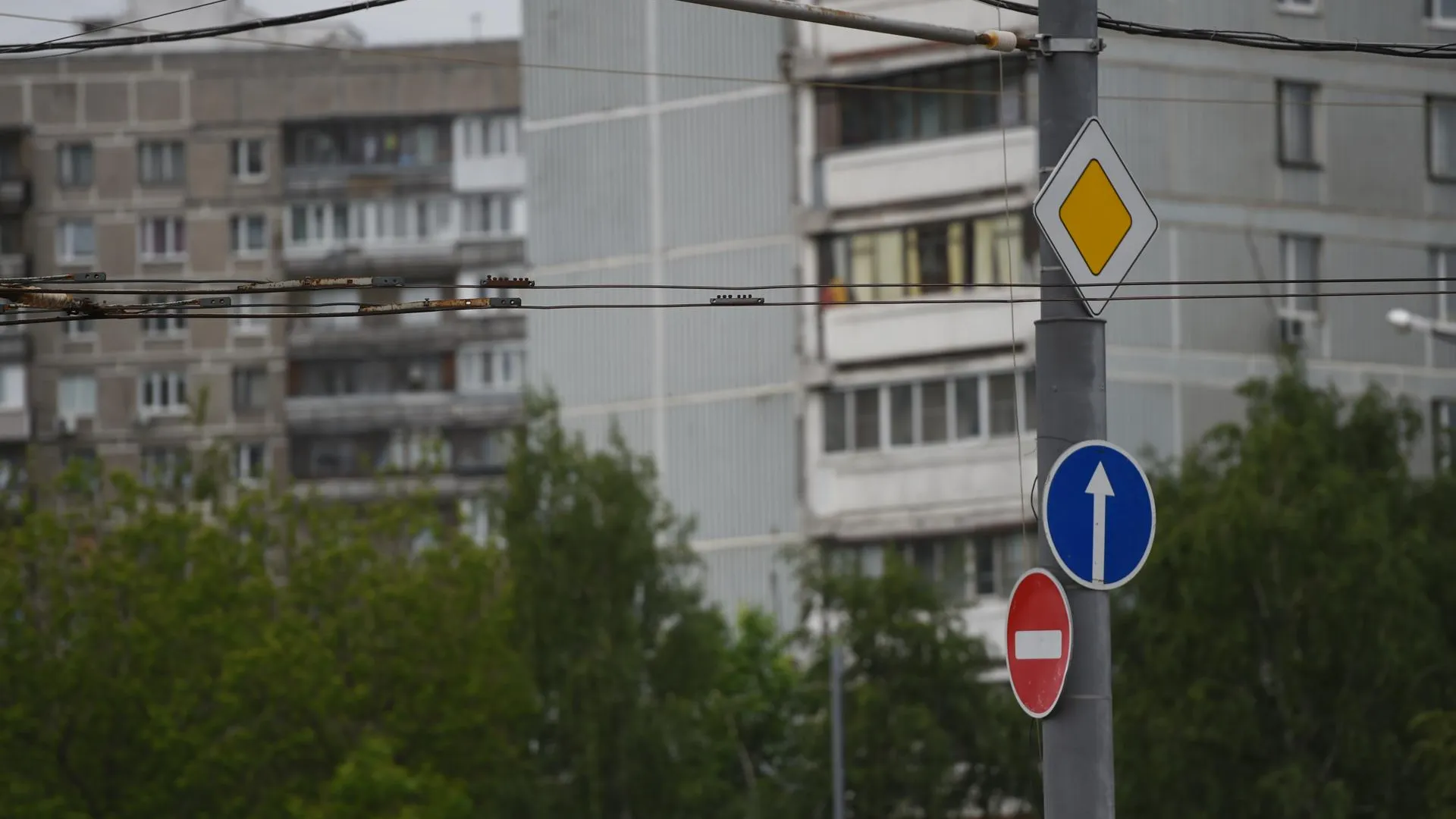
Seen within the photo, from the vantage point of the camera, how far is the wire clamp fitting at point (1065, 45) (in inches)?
420

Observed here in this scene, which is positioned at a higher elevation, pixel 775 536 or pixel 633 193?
pixel 633 193

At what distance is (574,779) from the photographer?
123 ft

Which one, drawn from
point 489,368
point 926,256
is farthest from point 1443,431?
point 489,368

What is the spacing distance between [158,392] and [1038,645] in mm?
69234

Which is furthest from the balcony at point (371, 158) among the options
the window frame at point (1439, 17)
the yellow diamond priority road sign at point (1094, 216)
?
the yellow diamond priority road sign at point (1094, 216)

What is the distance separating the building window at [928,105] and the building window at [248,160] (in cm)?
2976

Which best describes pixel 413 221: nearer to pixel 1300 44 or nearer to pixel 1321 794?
pixel 1321 794

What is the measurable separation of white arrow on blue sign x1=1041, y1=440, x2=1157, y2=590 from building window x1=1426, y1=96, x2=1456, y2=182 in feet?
130

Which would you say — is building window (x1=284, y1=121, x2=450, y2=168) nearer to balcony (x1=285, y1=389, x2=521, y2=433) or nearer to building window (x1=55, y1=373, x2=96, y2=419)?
balcony (x1=285, y1=389, x2=521, y2=433)

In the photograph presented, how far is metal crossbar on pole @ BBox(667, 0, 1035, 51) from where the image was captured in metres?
10.4

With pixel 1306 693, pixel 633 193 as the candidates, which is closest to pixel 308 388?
pixel 633 193

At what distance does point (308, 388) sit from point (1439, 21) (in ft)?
116

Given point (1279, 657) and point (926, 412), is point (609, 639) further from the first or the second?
point (926, 412)

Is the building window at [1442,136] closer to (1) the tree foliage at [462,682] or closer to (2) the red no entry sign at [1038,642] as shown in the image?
(1) the tree foliage at [462,682]
